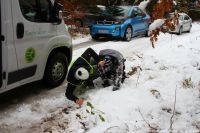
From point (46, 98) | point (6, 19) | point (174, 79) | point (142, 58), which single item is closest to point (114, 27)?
point (142, 58)

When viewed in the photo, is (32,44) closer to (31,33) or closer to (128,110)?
(31,33)

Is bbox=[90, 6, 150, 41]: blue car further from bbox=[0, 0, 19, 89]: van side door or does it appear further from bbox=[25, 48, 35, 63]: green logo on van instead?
bbox=[0, 0, 19, 89]: van side door

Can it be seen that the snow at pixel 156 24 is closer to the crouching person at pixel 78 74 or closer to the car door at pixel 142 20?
the crouching person at pixel 78 74

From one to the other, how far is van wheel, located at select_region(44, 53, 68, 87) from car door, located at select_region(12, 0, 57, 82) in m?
0.37

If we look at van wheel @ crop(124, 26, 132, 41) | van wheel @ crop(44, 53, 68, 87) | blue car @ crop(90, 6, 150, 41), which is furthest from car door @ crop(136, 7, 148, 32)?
van wheel @ crop(44, 53, 68, 87)

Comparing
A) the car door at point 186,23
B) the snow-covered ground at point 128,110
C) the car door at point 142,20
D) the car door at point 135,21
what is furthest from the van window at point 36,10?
the car door at point 186,23

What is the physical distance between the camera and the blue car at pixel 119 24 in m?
15.4

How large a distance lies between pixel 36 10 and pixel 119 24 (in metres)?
9.10

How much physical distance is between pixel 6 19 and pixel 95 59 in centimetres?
214

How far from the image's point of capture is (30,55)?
6.33 meters

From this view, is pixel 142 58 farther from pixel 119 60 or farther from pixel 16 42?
pixel 16 42

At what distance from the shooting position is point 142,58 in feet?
34.9

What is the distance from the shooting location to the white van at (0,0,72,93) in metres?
5.69

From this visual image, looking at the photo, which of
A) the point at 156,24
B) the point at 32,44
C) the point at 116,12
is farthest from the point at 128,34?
the point at 156,24
